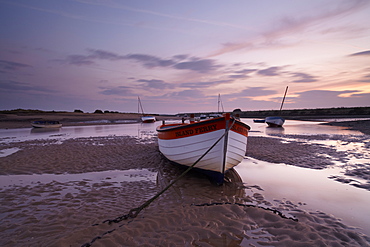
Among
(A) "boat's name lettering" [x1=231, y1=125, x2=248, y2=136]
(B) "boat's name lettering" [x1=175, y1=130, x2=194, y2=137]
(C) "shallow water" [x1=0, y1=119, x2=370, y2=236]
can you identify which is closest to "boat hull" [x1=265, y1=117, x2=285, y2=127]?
(C) "shallow water" [x1=0, y1=119, x2=370, y2=236]

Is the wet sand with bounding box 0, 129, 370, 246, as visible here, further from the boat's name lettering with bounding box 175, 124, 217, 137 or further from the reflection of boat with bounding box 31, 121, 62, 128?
the reflection of boat with bounding box 31, 121, 62, 128

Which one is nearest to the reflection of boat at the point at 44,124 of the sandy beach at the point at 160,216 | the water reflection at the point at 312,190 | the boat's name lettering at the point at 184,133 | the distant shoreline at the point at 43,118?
the distant shoreline at the point at 43,118

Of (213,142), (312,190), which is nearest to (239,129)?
(213,142)

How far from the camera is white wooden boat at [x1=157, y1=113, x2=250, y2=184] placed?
6.43 m

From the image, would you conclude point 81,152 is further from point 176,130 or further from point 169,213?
point 169,213

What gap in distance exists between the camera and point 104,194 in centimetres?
614

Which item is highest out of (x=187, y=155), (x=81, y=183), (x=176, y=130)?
(x=176, y=130)

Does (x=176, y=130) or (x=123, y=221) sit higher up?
(x=176, y=130)

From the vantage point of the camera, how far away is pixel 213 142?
6.54m

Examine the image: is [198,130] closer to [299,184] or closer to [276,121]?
[299,184]

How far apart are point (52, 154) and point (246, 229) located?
1200 centimetres

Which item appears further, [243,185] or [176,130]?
[176,130]

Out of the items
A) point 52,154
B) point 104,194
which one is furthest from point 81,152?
point 104,194

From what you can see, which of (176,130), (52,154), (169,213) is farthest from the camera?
(52,154)
